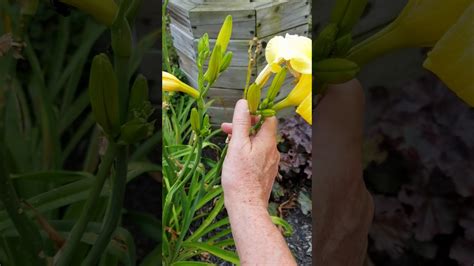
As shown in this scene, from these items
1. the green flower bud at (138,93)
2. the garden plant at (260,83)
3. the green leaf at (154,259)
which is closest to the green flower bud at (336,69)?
the garden plant at (260,83)

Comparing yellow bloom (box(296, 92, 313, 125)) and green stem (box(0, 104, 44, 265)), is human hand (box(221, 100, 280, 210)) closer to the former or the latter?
yellow bloom (box(296, 92, 313, 125))

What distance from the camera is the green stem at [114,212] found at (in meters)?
0.86

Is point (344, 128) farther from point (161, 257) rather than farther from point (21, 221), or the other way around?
point (21, 221)

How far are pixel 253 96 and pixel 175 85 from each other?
0.11 m

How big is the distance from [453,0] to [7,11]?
2.10 ft

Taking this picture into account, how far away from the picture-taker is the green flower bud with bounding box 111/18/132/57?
80 centimetres

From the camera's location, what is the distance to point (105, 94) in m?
0.80

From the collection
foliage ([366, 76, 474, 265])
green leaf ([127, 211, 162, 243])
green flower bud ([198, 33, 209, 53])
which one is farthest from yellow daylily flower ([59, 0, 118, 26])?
foliage ([366, 76, 474, 265])

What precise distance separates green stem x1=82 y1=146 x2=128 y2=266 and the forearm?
15cm

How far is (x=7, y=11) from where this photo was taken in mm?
977

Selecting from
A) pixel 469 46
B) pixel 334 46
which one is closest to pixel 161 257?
pixel 334 46

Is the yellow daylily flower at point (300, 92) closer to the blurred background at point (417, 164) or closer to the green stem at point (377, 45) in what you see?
the green stem at point (377, 45)

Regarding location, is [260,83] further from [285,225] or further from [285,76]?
[285,225]

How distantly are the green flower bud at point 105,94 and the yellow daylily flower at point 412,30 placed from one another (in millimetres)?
310
